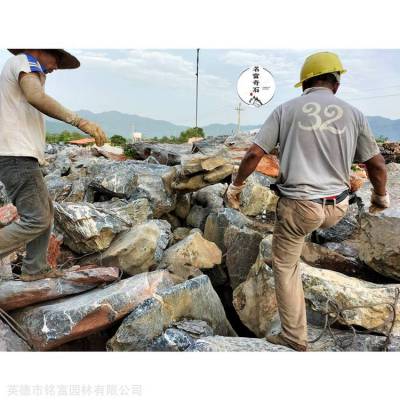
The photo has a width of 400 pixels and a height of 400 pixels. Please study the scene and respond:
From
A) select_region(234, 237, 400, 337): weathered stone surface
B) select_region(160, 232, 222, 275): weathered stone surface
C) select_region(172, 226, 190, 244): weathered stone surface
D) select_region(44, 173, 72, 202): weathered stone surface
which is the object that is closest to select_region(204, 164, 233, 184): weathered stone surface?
select_region(172, 226, 190, 244): weathered stone surface

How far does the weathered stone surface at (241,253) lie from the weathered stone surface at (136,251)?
71 cm

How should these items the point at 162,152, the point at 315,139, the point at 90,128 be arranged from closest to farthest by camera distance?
the point at 315,139 → the point at 90,128 → the point at 162,152

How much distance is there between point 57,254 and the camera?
424 centimetres

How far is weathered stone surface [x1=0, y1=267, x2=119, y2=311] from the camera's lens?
127 inches

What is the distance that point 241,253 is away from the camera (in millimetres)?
4148

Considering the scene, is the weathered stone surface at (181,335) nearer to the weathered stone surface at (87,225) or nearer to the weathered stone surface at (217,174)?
the weathered stone surface at (87,225)

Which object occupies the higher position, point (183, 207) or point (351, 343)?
point (183, 207)

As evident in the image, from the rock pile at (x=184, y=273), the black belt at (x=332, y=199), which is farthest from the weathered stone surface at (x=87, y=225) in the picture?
the black belt at (x=332, y=199)

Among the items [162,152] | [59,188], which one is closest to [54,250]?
[59,188]

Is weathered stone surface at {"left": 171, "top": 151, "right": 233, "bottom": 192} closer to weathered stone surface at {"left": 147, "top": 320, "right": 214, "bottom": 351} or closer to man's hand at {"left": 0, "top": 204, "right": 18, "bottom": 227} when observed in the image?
man's hand at {"left": 0, "top": 204, "right": 18, "bottom": 227}

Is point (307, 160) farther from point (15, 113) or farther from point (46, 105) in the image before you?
point (15, 113)

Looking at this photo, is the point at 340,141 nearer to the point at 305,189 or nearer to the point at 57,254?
the point at 305,189

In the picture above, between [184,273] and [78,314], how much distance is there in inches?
49.7

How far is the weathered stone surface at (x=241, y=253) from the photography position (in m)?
4.12
